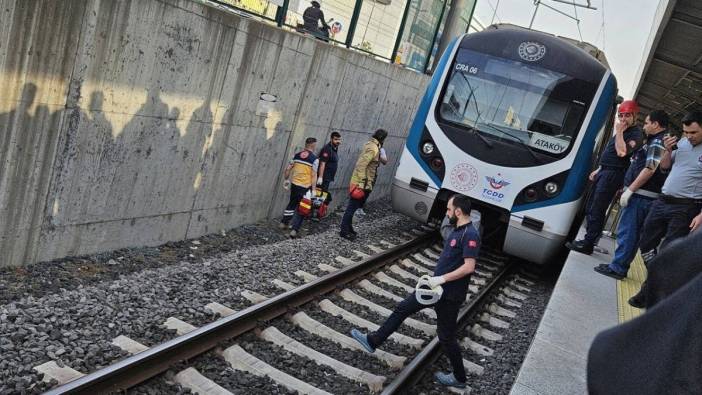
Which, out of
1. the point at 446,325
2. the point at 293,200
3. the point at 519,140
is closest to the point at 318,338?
the point at 446,325

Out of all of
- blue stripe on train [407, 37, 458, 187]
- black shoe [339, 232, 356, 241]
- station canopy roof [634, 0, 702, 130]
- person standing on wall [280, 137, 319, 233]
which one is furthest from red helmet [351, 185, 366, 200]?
station canopy roof [634, 0, 702, 130]

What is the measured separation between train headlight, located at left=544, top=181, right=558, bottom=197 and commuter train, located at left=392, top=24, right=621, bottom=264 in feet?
0.05

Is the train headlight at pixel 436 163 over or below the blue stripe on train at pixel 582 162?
below

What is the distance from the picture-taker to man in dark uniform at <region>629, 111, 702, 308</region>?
22.5ft

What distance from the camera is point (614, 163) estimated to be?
9.14 metres

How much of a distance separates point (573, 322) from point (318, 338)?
2.57 m

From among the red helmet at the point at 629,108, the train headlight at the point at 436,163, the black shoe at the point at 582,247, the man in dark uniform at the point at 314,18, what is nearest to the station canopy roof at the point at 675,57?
the red helmet at the point at 629,108

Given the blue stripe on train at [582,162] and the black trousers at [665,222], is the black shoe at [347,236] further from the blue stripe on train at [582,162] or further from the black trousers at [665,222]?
the black trousers at [665,222]

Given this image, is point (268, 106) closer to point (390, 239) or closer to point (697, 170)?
point (390, 239)

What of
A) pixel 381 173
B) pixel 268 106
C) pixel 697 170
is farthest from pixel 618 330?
pixel 381 173

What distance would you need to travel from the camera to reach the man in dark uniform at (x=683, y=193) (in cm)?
687

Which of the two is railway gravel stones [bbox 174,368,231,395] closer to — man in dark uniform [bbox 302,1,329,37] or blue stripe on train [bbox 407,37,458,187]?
blue stripe on train [bbox 407,37,458,187]

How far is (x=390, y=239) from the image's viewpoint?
1127cm

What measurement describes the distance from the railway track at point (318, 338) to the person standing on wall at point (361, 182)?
53.3 inches
